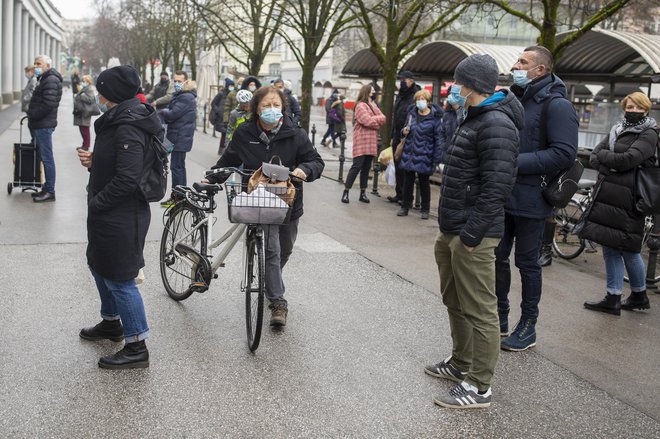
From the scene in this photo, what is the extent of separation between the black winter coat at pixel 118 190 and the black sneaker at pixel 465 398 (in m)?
2.08

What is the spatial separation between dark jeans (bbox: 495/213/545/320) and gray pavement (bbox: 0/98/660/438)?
0.41 metres

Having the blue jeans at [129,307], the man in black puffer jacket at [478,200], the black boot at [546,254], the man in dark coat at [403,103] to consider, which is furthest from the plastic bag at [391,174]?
the blue jeans at [129,307]

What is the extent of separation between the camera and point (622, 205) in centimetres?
688

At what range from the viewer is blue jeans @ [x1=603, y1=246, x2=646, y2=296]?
686cm

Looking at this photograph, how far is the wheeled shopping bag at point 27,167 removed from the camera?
Result: 1120 centimetres

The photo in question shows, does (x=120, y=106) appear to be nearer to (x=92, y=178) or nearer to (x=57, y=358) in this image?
(x=92, y=178)

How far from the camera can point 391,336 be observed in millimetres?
5844

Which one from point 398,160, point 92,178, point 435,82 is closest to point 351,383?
point 92,178

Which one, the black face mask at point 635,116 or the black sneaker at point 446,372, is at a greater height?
the black face mask at point 635,116

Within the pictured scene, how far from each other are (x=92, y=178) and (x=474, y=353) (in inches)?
102

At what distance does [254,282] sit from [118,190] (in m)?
1.17

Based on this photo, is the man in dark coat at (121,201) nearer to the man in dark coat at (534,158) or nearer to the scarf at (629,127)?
the man in dark coat at (534,158)

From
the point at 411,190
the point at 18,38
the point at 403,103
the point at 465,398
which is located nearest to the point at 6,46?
the point at 18,38

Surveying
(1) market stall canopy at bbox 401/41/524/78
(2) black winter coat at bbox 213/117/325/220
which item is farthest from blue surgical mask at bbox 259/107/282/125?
(1) market stall canopy at bbox 401/41/524/78
